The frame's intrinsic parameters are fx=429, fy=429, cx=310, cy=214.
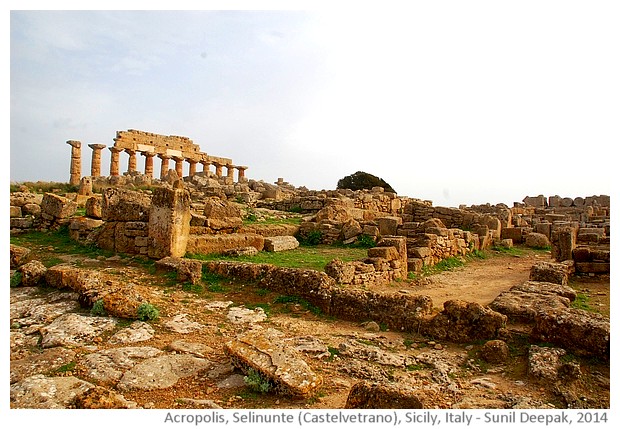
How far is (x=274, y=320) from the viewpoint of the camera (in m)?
6.96

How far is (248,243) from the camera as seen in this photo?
38.2 ft

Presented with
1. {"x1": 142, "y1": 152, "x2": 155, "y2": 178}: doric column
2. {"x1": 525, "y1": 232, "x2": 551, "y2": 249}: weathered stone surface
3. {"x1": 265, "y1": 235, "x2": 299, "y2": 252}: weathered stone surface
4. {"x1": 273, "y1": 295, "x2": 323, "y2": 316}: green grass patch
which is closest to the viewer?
{"x1": 273, "y1": 295, "x2": 323, "y2": 316}: green grass patch

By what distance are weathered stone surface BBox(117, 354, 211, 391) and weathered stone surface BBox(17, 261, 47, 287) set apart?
4.19 metres

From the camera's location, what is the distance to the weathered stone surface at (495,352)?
216 inches

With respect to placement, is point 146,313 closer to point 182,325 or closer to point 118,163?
point 182,325

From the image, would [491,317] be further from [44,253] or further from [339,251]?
[44,253]

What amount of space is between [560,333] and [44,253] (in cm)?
1096

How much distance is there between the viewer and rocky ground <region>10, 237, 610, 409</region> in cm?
434

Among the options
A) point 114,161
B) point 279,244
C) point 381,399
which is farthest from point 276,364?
point 114,161

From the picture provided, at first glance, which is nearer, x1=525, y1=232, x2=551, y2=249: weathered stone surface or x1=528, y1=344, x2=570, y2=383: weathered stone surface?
x1=528, y1=344, x2=570, y2=383: weathered stone surface

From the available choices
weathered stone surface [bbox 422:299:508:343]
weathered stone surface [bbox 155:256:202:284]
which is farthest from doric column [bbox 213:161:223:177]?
weathered stone surface [bbox 422:299:508:343]

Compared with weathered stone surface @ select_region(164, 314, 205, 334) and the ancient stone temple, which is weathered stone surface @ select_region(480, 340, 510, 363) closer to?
weathered stone surface @ select_region(164, 314, 205, 334)

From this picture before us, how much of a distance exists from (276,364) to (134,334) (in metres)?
2.42

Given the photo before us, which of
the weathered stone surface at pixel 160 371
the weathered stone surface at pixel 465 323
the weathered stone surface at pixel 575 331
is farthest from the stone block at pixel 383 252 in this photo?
the weathered stone surface at pixel 160 371
